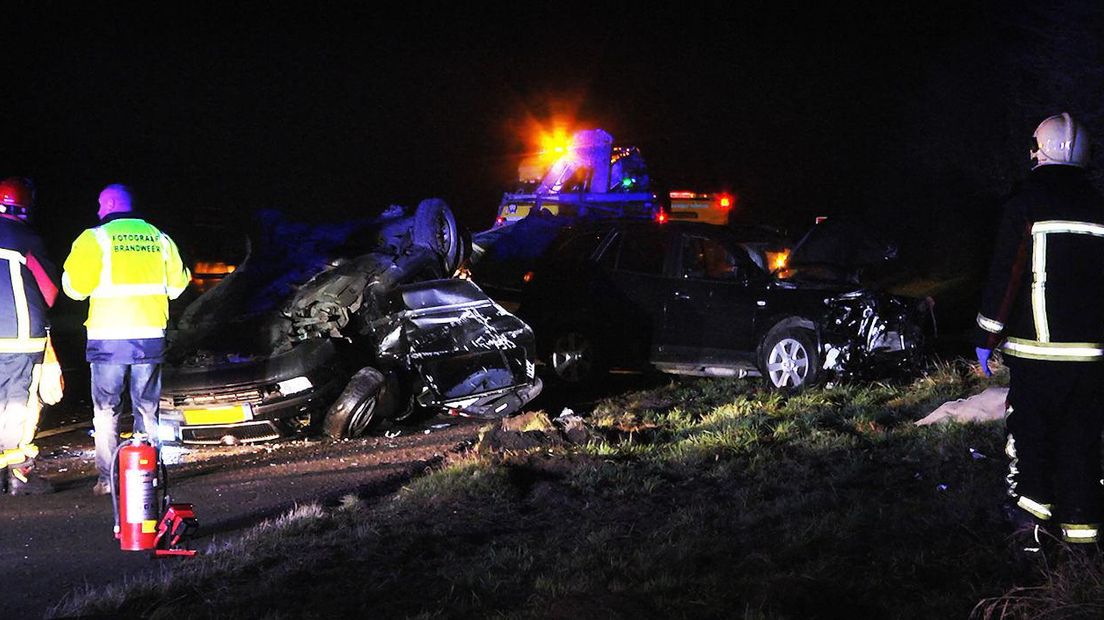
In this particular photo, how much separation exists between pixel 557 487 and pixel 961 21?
17.2 m

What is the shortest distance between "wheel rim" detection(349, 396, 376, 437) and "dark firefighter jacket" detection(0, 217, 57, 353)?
2.51m

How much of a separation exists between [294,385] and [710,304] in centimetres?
423

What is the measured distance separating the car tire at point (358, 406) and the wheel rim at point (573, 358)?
2499 millimetres

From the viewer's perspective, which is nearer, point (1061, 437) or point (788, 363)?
point (1061, 437)

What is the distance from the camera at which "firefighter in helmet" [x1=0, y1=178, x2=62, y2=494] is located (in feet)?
19.6

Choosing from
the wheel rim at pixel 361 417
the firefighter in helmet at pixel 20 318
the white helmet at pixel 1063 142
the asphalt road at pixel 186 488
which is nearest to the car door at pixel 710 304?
the asphalt road at pixel 186 488

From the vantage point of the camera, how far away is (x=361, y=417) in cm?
811

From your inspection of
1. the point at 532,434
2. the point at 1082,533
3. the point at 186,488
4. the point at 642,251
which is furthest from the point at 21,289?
the point at 642,251

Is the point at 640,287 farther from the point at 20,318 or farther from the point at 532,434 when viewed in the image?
the point at 20,318

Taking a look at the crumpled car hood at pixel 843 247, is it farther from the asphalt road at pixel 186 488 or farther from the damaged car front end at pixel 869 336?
the asphalt road at pixel 186 488

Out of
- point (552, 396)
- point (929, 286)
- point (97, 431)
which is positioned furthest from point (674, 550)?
point (929, 286)

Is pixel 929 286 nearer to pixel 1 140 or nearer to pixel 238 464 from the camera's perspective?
pixel 238 464

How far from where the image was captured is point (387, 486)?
21.2 feet

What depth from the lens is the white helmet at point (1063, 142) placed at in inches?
172
